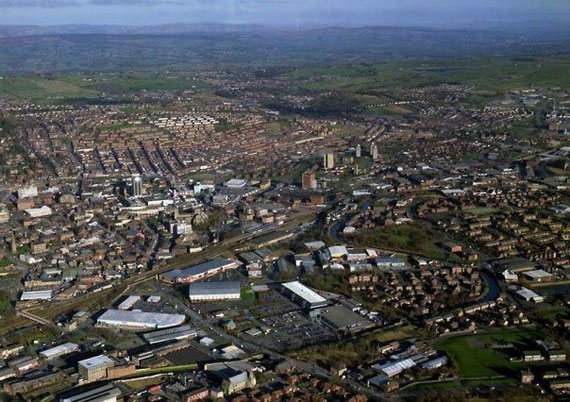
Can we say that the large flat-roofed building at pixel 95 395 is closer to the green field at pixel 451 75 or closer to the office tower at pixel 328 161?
the office tower at pixel 328 161

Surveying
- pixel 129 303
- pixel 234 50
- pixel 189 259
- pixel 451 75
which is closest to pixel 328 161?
pixel 189 259

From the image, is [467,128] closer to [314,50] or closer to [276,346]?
[276,346]

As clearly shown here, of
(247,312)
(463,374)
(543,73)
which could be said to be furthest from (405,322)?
(543,73)

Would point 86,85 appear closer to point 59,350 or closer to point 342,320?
point 59,350

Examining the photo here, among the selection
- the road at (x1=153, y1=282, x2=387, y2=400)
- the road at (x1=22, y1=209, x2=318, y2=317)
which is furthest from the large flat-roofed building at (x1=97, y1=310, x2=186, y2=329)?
the road at (x1=22, y1=209, x2=318, y2=317)

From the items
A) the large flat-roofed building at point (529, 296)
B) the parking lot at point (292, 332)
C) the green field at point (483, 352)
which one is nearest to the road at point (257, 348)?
the parking lot at point (292, 332)

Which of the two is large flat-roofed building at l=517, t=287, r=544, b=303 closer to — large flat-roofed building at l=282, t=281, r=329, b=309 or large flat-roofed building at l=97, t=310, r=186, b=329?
large flat-roofed building at l=282, t=281, r=329, b=309
